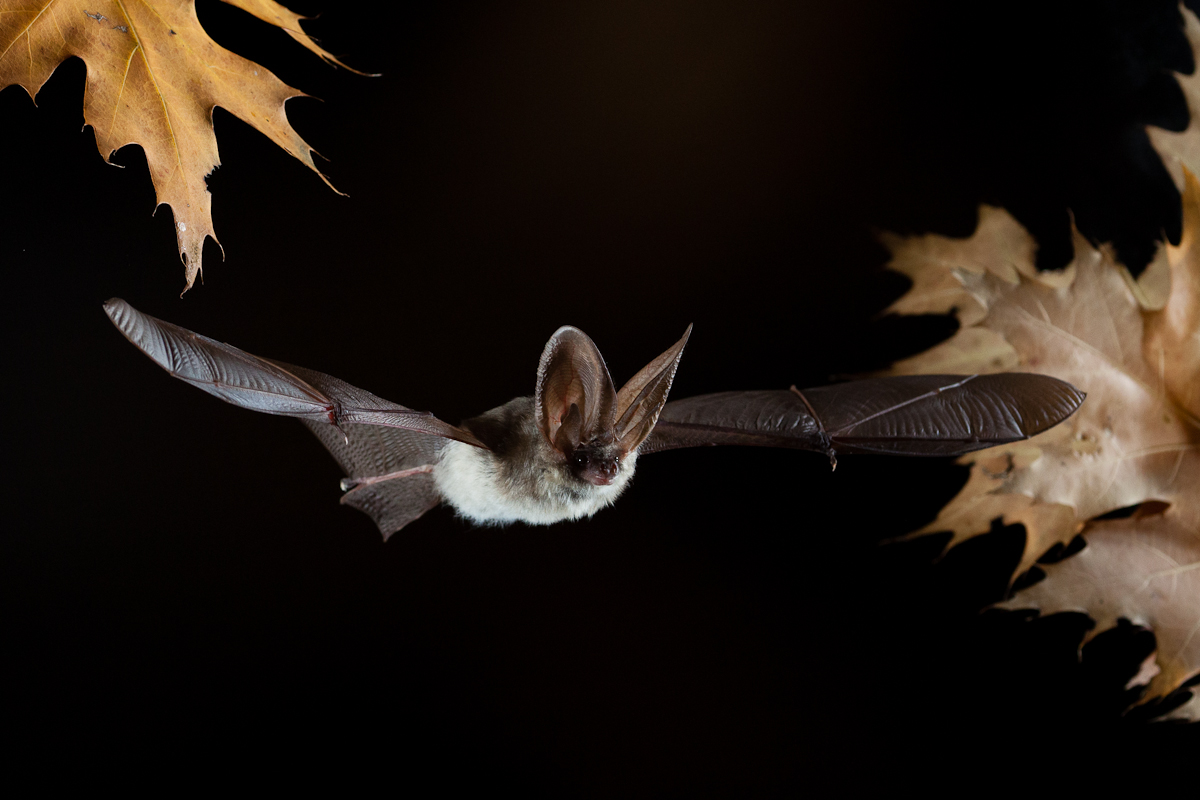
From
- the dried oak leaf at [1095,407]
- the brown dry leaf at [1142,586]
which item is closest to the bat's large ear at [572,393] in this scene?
the dried oak leaf at [1095,407]

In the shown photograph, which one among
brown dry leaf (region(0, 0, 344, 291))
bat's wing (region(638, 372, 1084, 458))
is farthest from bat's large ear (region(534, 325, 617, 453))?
brown dry leaf (region(0, 0, 344, 291))

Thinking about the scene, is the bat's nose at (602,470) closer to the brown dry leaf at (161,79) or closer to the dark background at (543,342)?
the dark background at (543,342)

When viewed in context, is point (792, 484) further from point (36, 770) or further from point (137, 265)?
point (36, 770)

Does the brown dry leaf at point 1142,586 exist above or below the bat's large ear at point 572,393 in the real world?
below

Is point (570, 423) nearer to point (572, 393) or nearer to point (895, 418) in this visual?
point (572, 393)

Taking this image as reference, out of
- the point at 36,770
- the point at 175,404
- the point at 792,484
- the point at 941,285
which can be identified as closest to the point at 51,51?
the point at 175,404

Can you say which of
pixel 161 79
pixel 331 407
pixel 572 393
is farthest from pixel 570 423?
pixel 161 79

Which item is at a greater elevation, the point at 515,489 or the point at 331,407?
the point at 331,407
